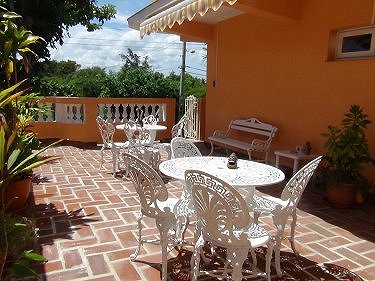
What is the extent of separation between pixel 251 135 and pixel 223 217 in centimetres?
629

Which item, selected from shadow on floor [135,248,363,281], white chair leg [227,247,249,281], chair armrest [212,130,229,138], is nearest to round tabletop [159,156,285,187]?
white chair leg [227,247,249,281]

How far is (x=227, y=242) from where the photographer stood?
250cm

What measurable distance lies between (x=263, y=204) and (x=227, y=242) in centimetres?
97

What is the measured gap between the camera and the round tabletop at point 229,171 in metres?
3.03

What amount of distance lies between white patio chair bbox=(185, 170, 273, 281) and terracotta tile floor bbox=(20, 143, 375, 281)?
0.74 m

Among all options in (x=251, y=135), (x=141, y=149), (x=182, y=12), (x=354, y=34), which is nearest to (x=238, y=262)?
(x=141, y=149)

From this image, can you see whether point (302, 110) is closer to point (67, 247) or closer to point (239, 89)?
point (239, 89)

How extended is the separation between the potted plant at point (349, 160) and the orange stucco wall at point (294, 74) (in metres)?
0.55

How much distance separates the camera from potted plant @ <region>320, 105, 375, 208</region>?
5016 mm

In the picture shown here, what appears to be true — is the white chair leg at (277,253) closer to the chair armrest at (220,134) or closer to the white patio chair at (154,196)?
the white patio chair at (154,196)

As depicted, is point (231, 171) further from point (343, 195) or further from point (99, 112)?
point (99, 112)

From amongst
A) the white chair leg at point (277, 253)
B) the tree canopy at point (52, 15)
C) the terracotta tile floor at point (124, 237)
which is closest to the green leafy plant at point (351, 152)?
the terracotta tile floor at point (124, 237)

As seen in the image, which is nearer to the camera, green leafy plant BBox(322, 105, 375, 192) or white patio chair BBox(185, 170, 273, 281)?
Result: white patio chair BBox(185, 170, 273, 281)

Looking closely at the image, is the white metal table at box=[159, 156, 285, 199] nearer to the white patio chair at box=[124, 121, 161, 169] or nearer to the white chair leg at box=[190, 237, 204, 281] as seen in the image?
the white chair leg at box=[190, 237, 204, 281]
